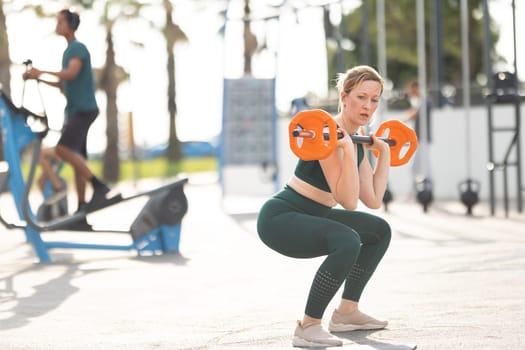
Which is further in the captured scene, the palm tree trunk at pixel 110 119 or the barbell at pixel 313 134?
the palm tree trunk at pixel 110 119

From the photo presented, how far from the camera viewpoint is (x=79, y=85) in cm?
910

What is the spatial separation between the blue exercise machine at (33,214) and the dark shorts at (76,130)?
17cm

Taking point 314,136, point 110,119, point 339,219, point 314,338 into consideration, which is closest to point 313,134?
point 314,136

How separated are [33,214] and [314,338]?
4.69 meters

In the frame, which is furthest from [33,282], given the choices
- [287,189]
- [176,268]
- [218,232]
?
[218,232]

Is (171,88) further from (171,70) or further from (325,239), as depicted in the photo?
(325,239)

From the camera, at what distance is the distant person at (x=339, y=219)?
4.87 metres

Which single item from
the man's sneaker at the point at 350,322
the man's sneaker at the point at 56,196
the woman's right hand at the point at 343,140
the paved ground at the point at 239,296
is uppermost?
the woman's right hand at the point at 343,140

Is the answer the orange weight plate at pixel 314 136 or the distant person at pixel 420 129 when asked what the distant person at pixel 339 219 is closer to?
the orange weight plate at pixel 314 136

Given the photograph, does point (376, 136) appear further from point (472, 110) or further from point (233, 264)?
point (472, 110)

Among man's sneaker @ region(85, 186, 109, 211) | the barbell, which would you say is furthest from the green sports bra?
man's sneaker @ region(85, 186, 109, 211)

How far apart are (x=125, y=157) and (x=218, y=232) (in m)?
71.2

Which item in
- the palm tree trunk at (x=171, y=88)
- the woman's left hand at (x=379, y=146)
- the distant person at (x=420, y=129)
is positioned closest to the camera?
the woman's left hand at (x=379, y=146)

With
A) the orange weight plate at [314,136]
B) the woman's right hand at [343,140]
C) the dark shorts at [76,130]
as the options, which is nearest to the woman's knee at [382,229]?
the woman's right hand at [343,140]
